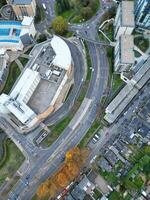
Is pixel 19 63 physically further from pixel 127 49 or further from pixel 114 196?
pixel 114 196

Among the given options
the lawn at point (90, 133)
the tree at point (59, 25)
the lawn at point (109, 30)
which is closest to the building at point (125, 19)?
the lawn at point (109, 30)

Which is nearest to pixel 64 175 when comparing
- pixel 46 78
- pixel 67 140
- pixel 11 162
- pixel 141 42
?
pixel 67 140

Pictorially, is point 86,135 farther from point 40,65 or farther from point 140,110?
point 40,65

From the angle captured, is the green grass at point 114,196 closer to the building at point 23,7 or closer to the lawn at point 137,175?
the lawn at point 137,175

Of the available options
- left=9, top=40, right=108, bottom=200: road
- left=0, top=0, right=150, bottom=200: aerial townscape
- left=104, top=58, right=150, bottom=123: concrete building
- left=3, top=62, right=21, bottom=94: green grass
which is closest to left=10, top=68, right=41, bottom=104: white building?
left=0, top=0, right=150, bottom=200: aerial townscape

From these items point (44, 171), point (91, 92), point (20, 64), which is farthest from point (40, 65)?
point (44, 171)

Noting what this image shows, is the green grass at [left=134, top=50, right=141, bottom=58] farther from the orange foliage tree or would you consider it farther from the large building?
the orange foliage tree
